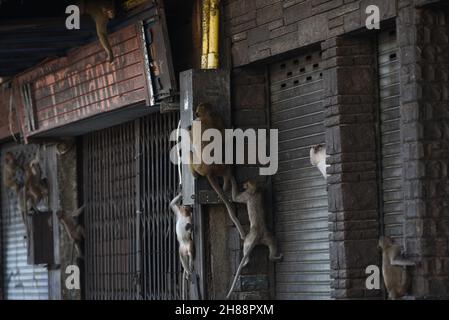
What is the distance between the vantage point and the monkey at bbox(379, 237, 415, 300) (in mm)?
9188

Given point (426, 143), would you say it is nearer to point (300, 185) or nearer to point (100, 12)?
point (300, 185)

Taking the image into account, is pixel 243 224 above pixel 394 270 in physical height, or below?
above

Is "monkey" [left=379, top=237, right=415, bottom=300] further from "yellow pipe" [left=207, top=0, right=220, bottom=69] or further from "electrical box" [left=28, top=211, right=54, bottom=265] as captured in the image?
"electrical box" [left=28, top=211, right=54, bottom=265]

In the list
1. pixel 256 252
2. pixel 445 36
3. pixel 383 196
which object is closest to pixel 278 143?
pixel 256 252

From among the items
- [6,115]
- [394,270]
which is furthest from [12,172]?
[394,270]

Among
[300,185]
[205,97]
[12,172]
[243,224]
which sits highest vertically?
[205,97]

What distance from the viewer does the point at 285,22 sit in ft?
35.4

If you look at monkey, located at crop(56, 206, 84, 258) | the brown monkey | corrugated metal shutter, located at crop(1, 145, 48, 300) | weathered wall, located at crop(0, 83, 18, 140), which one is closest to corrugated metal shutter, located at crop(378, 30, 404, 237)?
the brown monkey

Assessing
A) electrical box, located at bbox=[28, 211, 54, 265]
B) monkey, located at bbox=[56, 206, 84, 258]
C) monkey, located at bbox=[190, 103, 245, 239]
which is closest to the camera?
monkey, located at bbox=[190, 103, 245, 239]

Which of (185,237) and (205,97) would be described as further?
(185,237)

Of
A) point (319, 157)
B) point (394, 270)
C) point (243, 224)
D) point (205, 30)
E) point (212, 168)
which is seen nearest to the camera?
point (394, 270)

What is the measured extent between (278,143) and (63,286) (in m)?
5.10

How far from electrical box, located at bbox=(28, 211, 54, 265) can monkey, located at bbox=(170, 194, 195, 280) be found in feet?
13.4

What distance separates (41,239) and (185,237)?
4.35 m
